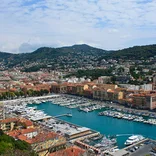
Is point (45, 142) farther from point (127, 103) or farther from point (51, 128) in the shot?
point (127, 103)

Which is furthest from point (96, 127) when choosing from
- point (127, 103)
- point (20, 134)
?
point (127, 103)

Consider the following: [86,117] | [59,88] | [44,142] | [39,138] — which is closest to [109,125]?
[86,117]

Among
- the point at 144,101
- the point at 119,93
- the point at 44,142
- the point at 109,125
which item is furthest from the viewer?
the point at 119,93

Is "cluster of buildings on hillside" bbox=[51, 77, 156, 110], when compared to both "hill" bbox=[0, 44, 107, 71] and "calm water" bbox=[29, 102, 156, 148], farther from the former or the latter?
"hill" bbox=[0, 44, 107, 71]

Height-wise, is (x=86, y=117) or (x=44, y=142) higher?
(x=44, y=142)

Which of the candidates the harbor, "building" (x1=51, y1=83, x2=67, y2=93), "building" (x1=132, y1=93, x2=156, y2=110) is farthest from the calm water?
"building" (x1=51, y1=83, x2=67, y2=93)

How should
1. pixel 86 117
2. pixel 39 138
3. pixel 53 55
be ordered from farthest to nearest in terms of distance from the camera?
pixel 53 55, pixel 86 117, pixel 39 138

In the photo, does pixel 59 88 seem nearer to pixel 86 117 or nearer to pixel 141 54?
pixel 86 117

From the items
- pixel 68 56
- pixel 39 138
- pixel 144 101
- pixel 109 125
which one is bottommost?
pixel 109 125

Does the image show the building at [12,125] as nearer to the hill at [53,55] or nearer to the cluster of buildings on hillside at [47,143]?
the cluster of buildings on hillside at [47,143]
